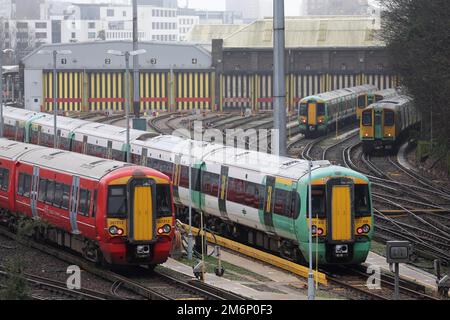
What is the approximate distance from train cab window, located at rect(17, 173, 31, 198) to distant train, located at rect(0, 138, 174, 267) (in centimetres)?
58

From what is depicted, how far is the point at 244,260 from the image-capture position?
1288 inches

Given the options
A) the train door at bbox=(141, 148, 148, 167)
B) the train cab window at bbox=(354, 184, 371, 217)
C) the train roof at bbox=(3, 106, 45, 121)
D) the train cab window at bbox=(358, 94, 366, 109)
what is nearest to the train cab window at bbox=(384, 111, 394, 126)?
the train cab window at bbox=(358, 94, 366, 109)

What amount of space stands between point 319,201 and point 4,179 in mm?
11828

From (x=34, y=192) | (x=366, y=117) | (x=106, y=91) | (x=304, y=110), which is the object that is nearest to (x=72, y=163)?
(x=34, y=192)

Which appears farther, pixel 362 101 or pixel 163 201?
pixel 362 101

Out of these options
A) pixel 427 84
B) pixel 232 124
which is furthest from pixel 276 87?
pixel 232 124

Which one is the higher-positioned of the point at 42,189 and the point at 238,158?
the point at 238,158

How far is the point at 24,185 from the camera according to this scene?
34.6 m

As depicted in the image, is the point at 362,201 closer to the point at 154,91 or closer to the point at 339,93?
the point at 339,93

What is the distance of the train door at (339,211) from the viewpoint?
2983 cm

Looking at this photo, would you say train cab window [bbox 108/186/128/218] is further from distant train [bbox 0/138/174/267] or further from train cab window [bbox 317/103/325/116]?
train cab window [bbox 317/103/325/116]

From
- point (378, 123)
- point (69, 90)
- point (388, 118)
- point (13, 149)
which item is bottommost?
point (378, 123)

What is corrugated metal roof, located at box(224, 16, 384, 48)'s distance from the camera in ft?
342
